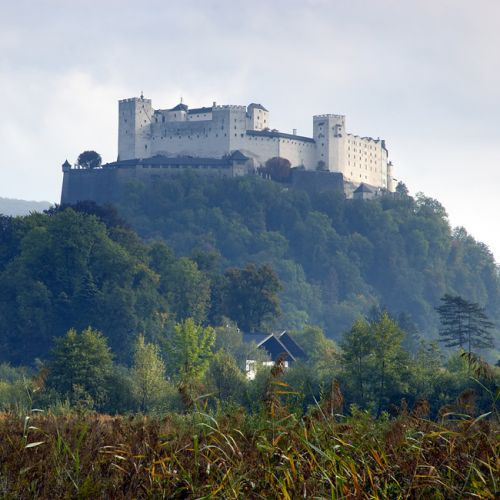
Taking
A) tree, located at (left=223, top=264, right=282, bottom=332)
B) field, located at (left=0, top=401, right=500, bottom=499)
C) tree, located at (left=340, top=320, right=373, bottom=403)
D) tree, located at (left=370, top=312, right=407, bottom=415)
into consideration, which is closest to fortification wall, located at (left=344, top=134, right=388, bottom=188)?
tree, located at (left=223, top=264, right=282, bottom=332)

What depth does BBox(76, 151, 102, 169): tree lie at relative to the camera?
324 ft

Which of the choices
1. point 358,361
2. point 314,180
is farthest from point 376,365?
point 314,180

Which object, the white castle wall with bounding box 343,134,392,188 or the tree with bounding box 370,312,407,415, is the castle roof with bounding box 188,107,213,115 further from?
the tree with bounding box 370,312,407,415

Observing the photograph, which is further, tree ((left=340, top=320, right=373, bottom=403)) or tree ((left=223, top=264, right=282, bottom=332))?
tree ((left=223, top=264, right=282, bottom=332))

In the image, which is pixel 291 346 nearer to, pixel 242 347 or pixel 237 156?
pixel 242 347

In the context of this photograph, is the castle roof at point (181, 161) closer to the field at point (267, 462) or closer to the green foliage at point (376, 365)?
the green foliage at point (376, 365)

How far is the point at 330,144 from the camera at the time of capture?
9944cm

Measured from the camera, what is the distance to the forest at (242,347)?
297 inches

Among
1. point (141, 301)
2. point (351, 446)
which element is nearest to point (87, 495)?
point (351, 446)

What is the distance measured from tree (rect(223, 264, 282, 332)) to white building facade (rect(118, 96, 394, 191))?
1130 inches

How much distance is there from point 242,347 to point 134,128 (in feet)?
139

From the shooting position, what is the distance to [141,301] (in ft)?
209

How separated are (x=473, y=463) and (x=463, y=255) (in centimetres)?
10309

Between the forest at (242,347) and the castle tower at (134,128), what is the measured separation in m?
4.80
